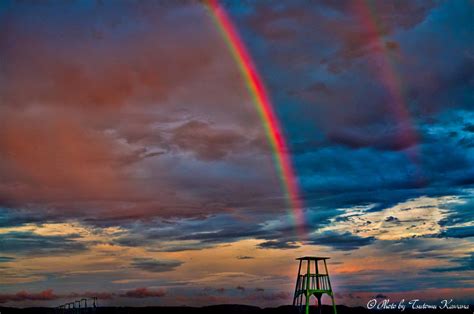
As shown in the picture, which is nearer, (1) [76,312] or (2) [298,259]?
(2) [298,259]

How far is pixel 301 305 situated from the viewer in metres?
91.0

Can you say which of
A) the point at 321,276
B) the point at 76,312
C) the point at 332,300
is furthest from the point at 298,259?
the point at 76,312

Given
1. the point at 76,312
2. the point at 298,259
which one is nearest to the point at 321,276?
the point at 298,259

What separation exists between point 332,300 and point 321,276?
7308mm

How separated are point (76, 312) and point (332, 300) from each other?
2302 inches

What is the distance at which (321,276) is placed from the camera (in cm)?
9131

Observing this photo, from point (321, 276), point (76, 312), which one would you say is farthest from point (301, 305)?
point (76, 312)

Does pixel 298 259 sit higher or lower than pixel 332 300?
higher

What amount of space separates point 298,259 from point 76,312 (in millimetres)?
57691

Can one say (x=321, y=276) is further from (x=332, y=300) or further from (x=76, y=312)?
(x=76, y=312)

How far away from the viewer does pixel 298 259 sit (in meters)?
90.4

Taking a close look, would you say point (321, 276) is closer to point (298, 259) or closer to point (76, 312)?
point (298, 259)

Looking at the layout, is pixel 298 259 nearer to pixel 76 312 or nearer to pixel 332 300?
pixel 332 300

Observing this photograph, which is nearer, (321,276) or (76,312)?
(321,276)
